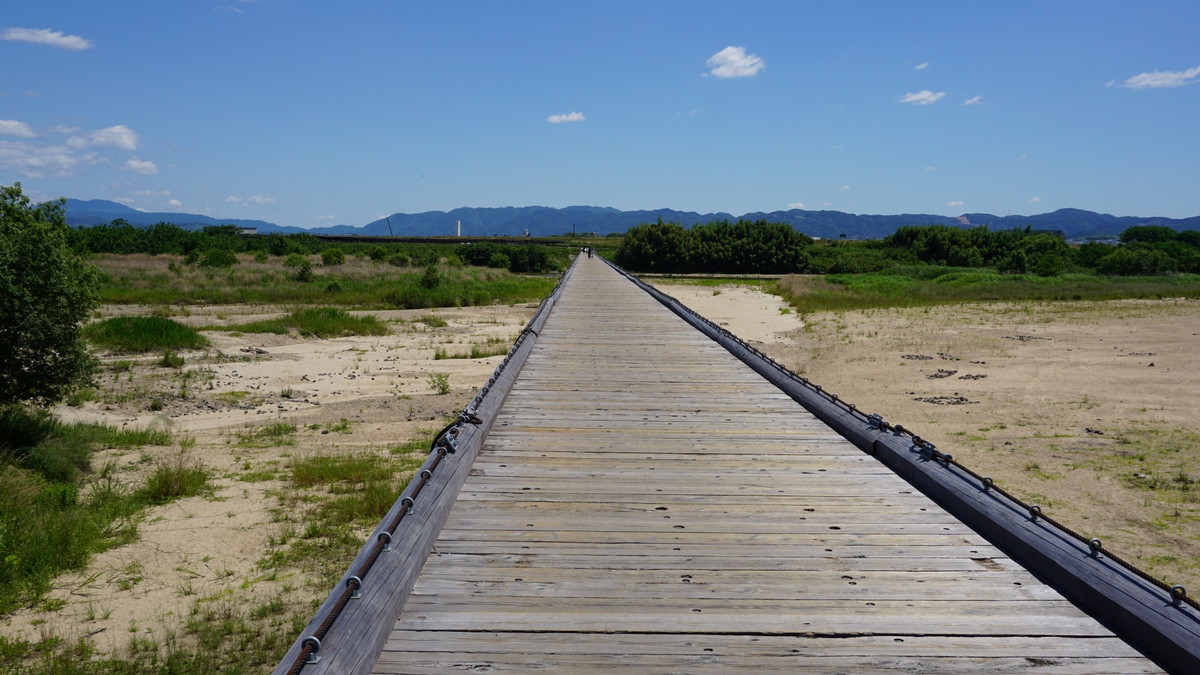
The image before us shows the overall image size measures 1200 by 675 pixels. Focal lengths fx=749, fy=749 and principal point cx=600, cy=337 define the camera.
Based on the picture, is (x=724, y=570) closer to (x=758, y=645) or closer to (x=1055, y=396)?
(x=758, y=645)

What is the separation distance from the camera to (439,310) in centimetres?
2925

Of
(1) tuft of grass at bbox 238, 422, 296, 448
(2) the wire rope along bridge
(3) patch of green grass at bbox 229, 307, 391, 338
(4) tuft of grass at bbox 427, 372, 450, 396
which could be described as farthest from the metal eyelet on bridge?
(3) patch of green grass at bbox 229, 307, 391, 338

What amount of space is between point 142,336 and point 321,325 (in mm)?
4718

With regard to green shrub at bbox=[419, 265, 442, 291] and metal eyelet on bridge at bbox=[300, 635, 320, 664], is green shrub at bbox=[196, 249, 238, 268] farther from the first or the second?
metal eyelet on bridge at bbox=[300, 635, 320, 664]

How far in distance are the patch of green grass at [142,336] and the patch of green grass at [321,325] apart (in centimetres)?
237

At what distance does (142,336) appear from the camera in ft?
57.8

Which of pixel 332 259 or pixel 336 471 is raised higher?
pixel 332 259

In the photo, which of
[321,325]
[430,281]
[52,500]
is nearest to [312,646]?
[52,500]

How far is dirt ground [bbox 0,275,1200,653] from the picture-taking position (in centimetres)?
611

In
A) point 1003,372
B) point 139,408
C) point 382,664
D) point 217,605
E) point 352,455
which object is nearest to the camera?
point 382,664

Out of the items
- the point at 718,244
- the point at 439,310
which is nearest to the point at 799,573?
the point at 439,310

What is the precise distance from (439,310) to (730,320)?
11226 millimetres

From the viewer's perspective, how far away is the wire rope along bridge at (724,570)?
2.39 metres

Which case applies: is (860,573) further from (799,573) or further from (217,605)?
(217,605)
